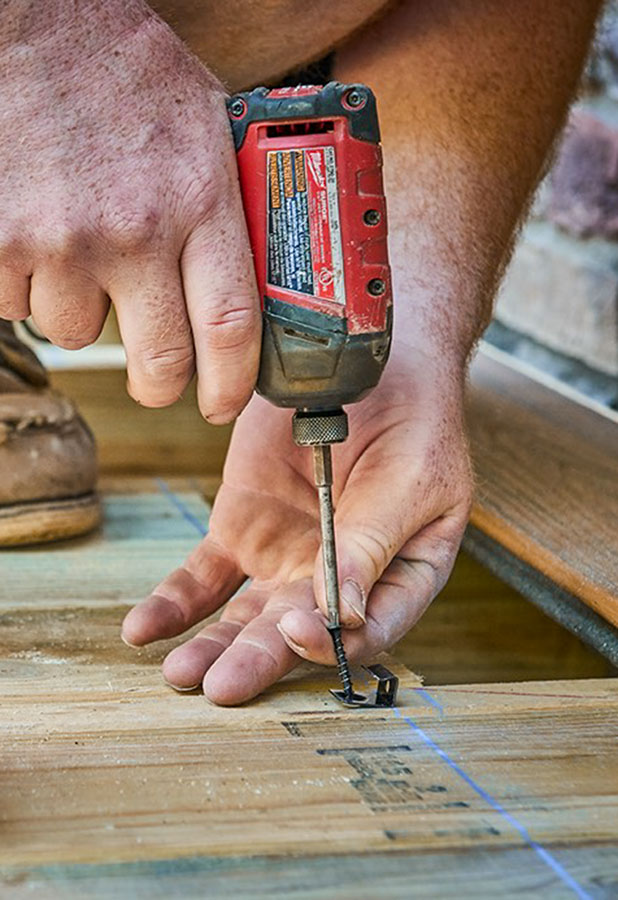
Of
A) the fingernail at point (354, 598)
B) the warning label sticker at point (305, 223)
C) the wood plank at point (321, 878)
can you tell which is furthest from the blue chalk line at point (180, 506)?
the wood plank at point (321, 878)

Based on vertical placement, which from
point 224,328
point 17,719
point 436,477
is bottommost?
point 17,719

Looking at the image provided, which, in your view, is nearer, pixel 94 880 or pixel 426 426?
pixel 94 880

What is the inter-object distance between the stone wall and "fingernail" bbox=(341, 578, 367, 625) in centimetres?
98

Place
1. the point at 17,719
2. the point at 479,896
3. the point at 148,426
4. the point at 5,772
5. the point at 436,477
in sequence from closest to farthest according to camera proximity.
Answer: the point at 479,896 < the point at 5,772 < the point at 17,719 < the point at 436,477 < the point at 148,426

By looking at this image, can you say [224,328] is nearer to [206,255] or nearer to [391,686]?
[206,255]

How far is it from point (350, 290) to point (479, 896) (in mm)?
473

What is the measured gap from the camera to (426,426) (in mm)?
1200

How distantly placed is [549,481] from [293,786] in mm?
743

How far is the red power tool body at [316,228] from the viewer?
99 cm

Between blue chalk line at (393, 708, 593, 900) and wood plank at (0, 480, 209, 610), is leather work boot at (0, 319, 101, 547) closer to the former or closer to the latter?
wood plank at (0, 480, 209, 610)

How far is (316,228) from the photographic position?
1.00 meters

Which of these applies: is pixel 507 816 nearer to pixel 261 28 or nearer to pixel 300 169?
pixel 300 169

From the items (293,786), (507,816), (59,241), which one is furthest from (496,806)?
(59,241)

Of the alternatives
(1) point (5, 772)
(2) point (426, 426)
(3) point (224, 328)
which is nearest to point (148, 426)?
(2) point (426, 426)
